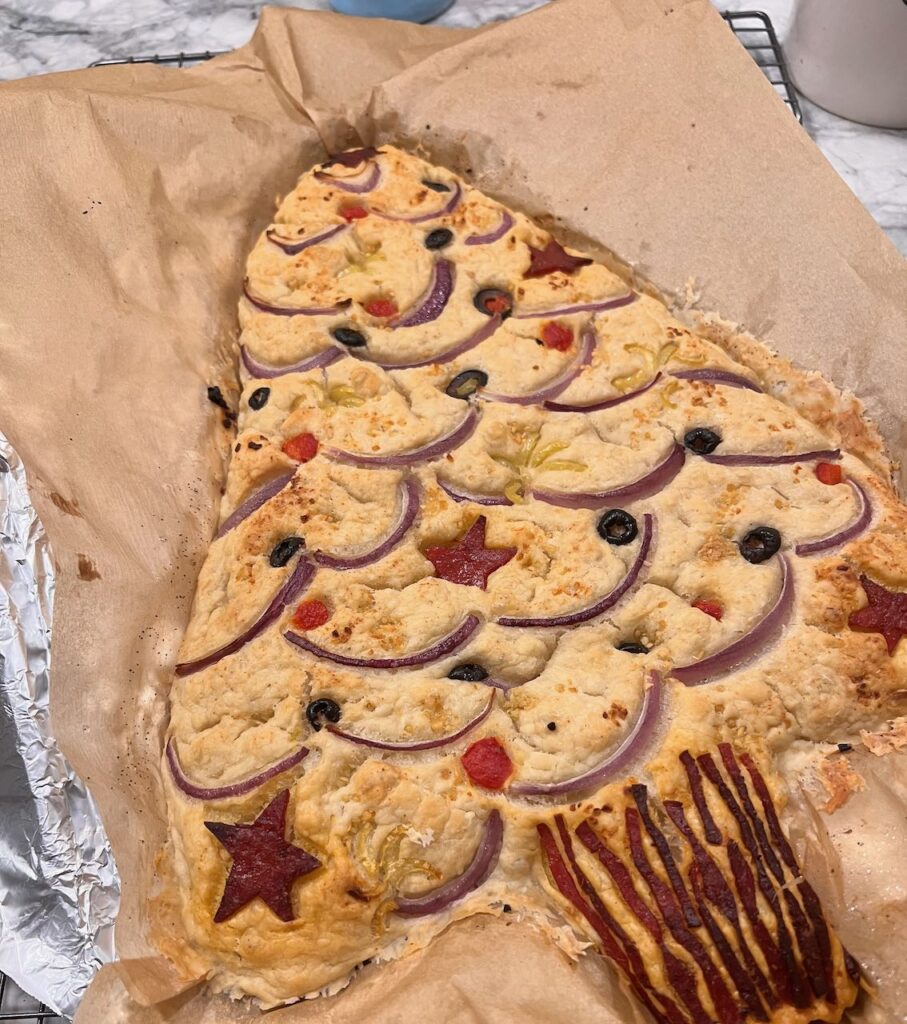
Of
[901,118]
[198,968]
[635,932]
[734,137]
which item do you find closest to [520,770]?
[635,932]

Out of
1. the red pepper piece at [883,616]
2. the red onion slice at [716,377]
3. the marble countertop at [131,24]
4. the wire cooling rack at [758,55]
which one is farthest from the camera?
the marble countertop at [131,24]

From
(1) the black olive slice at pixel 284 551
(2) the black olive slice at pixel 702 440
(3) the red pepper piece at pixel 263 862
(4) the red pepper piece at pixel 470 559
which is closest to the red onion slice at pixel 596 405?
(2) the black olive slice at pixel 702 440

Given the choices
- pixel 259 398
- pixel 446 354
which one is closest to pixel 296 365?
pixel 259 398

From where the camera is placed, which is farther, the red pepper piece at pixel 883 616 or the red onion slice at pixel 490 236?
the red onion slice at pixel 490 236

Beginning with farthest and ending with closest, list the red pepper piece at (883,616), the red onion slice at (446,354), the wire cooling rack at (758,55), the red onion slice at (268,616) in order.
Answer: the wire cooling rack at (758,55) < the red onion slice at (446,354) < the red onion slice at (268,616) < the red pepper piece at (883,616)

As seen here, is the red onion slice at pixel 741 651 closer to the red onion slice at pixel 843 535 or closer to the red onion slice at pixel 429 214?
the red onion slice at pixel 843 535

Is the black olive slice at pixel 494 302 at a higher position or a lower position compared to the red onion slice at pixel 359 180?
lower

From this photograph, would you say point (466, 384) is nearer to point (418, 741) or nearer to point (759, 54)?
point (418, 741)
